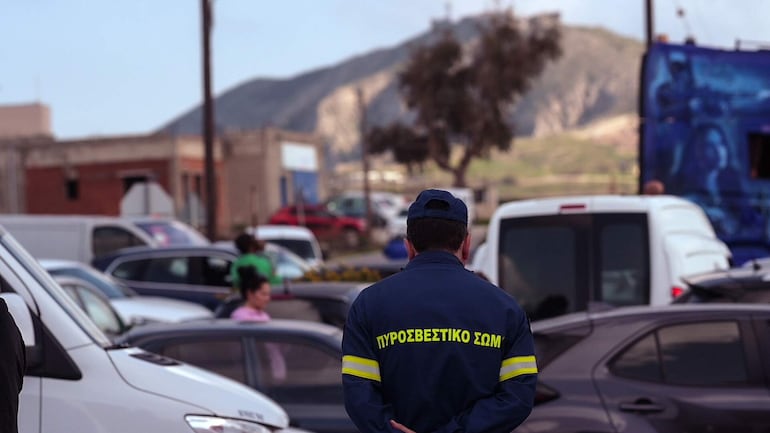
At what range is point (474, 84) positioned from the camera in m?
78.5

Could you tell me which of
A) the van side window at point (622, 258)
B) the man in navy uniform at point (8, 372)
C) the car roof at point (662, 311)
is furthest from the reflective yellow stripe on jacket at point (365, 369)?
the van side window at point (622, 258)

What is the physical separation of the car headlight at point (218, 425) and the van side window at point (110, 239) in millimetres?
19171

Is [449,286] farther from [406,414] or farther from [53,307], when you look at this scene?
[53,307]

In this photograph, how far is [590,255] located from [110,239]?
14.9 m

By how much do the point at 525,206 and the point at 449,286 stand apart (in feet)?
25.8

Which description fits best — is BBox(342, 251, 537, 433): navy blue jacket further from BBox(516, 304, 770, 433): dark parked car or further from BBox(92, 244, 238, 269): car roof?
BBox(92, 244, 238, 269): car roof

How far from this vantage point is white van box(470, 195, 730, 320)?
12.0 m

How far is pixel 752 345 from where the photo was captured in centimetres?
803

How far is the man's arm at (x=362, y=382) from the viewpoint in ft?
15.0

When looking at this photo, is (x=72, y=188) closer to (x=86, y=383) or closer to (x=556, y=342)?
(x=556, y=342)

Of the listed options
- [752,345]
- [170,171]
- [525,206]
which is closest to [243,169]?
[170,171]

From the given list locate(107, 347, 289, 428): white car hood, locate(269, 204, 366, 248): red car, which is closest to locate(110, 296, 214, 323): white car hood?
locate(107, 347, 289, 428): white car hood

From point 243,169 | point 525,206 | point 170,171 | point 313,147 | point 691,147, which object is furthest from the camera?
point 313,147

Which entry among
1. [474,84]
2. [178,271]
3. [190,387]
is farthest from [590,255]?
[474,84]
